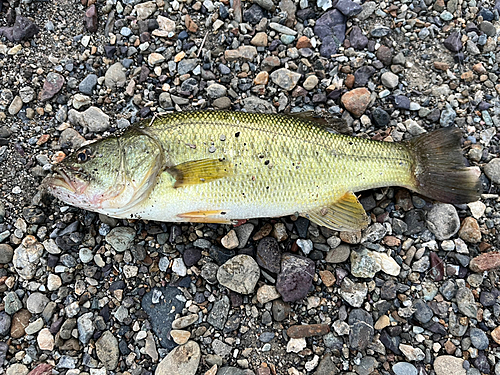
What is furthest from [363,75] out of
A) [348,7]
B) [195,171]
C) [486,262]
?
[486,262]

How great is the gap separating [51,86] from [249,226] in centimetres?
274

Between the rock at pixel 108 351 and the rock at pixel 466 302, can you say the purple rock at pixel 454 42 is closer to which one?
the rock at pixel 466 302

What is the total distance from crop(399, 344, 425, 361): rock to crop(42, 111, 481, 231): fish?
129 cm

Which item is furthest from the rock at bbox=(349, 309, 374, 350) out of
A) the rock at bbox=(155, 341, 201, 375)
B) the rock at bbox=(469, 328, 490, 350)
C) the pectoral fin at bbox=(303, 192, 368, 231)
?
the rock at bbox=(155, 341, 201, 375)

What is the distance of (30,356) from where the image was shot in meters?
3.59

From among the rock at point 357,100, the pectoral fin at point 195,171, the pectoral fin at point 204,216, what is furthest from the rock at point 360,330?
the rock at point 357,100

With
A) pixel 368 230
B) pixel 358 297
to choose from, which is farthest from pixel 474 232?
pixel 358 297

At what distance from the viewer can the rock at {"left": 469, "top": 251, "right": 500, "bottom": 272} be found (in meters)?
3.74

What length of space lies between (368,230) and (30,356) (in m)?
3.64

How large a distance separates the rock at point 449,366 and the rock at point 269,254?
71.3 inches

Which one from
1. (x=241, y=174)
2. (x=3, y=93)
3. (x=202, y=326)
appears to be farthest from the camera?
(x=3, y=93)

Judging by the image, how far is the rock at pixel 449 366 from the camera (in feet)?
11.7

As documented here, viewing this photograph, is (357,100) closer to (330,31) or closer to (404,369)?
(330,31)

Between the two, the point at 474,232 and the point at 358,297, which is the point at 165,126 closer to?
the point at 358,297
